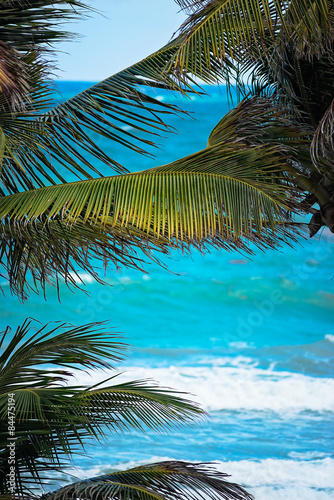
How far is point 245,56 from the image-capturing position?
172 inches

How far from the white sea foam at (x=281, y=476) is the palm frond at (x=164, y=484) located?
312 inches

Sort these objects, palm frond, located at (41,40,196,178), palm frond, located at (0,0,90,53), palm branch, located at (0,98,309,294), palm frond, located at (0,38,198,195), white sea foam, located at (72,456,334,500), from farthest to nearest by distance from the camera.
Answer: white sea foam, located at (72,456,334,500) → palm frond, located at (41,40,196,178) → palm frond, located at (0,38,198,195) → palm frond, located at (0,0,90,53) → palm branch, located at (0,98,309,294)

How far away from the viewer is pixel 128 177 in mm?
2561

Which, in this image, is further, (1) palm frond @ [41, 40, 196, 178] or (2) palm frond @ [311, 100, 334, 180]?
(1) palm frond @ [41, 40, 196, 178]

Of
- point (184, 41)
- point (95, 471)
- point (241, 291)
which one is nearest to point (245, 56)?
point (184, 41)

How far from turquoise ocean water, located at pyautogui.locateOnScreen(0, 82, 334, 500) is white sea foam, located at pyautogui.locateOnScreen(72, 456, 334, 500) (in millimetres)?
21

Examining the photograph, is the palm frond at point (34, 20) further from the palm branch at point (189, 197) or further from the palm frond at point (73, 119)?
the palm branch at point (189, 197)

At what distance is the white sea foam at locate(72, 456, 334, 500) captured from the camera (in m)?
10.4

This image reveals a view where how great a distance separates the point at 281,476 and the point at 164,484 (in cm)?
876

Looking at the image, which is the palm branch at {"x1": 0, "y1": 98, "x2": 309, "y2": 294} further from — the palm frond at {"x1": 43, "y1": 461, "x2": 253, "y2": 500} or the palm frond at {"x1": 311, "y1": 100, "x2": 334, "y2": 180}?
the palm frond at {"x1": 43, "y1": 461, "x2": 253, "y2": 500}

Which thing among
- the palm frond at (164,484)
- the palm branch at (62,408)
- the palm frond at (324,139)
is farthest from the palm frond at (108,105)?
the palm frond at (164,484)

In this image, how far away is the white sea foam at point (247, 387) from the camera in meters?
12.0

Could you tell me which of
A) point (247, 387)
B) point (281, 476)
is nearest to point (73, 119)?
point (281, 476)

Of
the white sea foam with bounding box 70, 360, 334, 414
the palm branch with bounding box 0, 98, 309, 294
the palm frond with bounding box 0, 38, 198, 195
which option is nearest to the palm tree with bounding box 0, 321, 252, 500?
the palm branch with bounding box 0, 98, 309, 294
